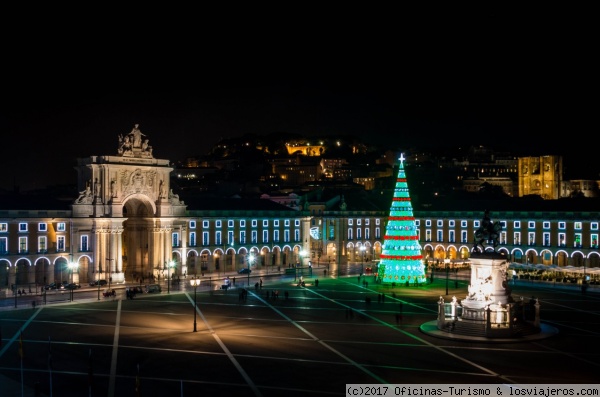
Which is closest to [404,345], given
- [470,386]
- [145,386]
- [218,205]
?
[470,386]

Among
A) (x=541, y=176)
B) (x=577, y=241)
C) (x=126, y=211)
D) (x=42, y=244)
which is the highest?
(x=541, y=176)

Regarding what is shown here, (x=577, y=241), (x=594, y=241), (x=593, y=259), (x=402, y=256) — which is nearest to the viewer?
(x=402, y=256)

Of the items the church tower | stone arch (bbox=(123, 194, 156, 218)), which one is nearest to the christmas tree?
stone arch (bbox=(123, 194, 156, 218))

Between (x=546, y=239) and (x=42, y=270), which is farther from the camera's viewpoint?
(x=546, y=239)

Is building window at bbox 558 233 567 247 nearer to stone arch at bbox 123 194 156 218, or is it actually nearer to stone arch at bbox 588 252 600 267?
stone arch at bbox 588 252 600 267

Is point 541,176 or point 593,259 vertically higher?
point 541,176

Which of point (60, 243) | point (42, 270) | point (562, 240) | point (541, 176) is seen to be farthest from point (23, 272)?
point (541, 176)

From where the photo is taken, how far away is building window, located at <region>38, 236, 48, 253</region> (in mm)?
82250

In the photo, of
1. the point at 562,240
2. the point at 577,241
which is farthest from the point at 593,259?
the point at 562,240

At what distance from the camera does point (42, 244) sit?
82.6m

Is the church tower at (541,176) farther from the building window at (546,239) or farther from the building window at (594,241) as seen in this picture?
the building window at (594,241)

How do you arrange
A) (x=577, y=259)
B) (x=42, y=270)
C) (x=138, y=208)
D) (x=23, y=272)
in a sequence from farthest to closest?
(x=577, y=259)
(x=138, y=208)
(x=42, y=270)
(x=23, y=272)

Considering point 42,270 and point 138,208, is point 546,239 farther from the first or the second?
point 42,270

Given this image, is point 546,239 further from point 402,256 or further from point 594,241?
point 402,256
